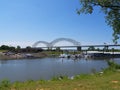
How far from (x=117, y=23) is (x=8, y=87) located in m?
7.92

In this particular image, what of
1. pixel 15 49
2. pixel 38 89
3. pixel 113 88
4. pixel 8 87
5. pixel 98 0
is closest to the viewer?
pixel 113 88

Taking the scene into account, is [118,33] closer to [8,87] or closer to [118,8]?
[118,8]

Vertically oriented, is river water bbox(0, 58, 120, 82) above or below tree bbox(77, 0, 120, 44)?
below

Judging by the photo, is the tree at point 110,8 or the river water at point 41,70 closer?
the tree at point 110,8

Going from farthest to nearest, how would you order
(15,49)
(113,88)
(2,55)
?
(15,49), (2,55), (113,88)

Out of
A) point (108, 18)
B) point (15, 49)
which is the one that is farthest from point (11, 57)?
point (108, 18)

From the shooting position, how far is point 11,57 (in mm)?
148125

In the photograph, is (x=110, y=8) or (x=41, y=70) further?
(x=41, y=70)

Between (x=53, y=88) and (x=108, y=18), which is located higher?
(x=108, y=18)

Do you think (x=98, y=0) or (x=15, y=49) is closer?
(x=98, y=0)

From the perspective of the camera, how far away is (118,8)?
19594 millimetres

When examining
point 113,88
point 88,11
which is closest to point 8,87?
point 113,88

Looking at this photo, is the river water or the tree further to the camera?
the river water

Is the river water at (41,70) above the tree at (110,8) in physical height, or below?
below
